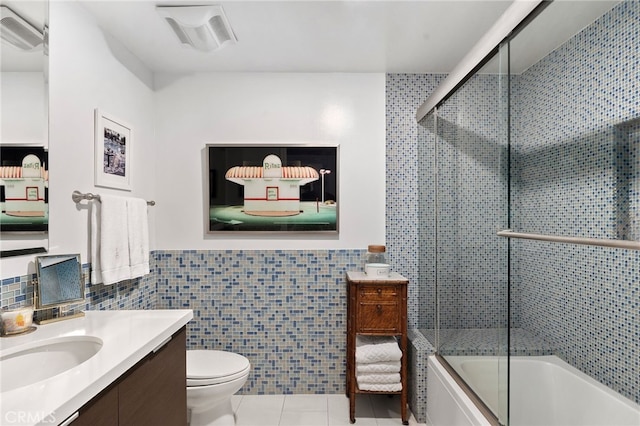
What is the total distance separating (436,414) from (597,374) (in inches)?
37.7

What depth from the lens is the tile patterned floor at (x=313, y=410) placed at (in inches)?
98.7

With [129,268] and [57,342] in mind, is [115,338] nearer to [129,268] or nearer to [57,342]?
[57,342]

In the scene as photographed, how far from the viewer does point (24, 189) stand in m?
1.58

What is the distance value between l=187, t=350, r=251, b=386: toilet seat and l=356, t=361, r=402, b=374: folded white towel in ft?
2.37

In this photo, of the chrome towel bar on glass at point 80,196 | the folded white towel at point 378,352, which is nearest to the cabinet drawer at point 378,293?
the folded white towel at point 378,352

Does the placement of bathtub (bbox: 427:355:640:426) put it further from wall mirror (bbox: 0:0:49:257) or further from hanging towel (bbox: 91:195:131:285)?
wall mirror (bbox: 0:0:49:257)

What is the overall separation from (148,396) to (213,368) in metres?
0.92

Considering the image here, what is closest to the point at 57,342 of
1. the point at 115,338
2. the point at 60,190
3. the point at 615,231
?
the point at 115,338

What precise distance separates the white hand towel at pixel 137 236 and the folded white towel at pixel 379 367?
1515 mm

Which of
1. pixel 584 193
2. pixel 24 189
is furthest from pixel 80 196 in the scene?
pixel 584 193

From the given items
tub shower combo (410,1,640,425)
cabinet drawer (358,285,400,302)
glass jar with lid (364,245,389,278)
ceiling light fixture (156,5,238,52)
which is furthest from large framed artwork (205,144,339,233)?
tub shower combo (410,1,640,425)

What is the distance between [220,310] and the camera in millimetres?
2896

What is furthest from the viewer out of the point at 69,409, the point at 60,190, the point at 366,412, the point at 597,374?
the point at 366,412

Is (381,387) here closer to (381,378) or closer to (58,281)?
(381,378)
